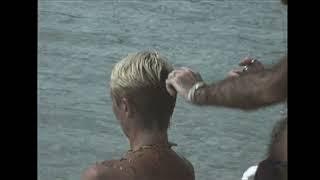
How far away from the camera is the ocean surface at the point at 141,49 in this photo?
4.52 m

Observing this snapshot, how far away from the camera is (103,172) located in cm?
450

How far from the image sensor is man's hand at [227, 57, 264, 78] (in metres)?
4.54

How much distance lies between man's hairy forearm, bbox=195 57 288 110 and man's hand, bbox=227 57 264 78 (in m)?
0.02

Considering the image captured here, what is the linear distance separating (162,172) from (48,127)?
63 centimetres

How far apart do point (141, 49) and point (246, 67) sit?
0.55m

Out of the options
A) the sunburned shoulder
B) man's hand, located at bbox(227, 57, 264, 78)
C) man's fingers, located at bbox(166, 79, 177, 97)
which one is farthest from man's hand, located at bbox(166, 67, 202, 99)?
the sunburned shoulder

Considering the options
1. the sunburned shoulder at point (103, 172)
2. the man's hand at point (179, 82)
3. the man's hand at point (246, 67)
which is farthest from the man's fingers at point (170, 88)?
the sunburned shoulder at point (103, 172)

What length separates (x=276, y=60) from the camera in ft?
14.9

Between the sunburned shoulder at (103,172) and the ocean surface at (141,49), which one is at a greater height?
the ocean surface at (141,49)

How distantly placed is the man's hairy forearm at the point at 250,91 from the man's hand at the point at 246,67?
21mm

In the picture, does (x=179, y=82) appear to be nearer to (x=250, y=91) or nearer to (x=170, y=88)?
(x=170, y=88)

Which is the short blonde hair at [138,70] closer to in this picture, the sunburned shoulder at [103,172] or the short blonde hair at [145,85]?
the short blonde hair at [145,85]

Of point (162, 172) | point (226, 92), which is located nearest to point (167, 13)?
point (226, 92)

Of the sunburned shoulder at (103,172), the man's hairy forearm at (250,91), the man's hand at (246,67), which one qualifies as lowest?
the sunburned shoulder at (103,172)
